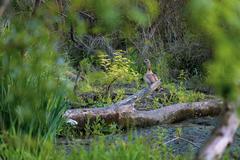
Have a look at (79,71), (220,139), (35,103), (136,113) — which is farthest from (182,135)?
(220,139)

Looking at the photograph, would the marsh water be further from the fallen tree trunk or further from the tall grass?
the fallen tree trunk

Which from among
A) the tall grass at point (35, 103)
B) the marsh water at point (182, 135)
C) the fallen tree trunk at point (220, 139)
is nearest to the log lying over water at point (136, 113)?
the marsh water at point (182, 135)

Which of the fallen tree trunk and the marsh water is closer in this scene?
the fallen tree trunk

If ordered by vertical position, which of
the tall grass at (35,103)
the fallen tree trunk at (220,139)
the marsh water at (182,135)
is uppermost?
the fallen tree trunk at (220,139)

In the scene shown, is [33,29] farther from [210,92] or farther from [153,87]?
[210,92]

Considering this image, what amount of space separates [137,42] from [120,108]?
18.5 ft

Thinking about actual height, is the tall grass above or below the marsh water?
above

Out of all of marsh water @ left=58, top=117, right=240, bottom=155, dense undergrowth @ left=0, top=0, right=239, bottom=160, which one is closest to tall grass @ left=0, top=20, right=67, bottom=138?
dense undergrowth @ left=0, top=0, right=239, bottom=160

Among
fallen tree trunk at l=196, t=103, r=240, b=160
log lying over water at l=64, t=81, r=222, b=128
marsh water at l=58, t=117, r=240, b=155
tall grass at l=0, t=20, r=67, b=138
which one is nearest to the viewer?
fallen tree trunk at l=196, t=103, r=240, b=160

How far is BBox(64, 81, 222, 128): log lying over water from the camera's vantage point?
740cm

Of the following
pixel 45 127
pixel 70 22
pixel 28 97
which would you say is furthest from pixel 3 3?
pixel 45 127

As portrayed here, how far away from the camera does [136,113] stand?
7.76 m

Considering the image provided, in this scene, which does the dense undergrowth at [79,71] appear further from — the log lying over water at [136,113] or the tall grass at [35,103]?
the log lying over water at [136,113]

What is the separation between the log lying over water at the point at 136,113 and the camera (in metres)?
7.40
